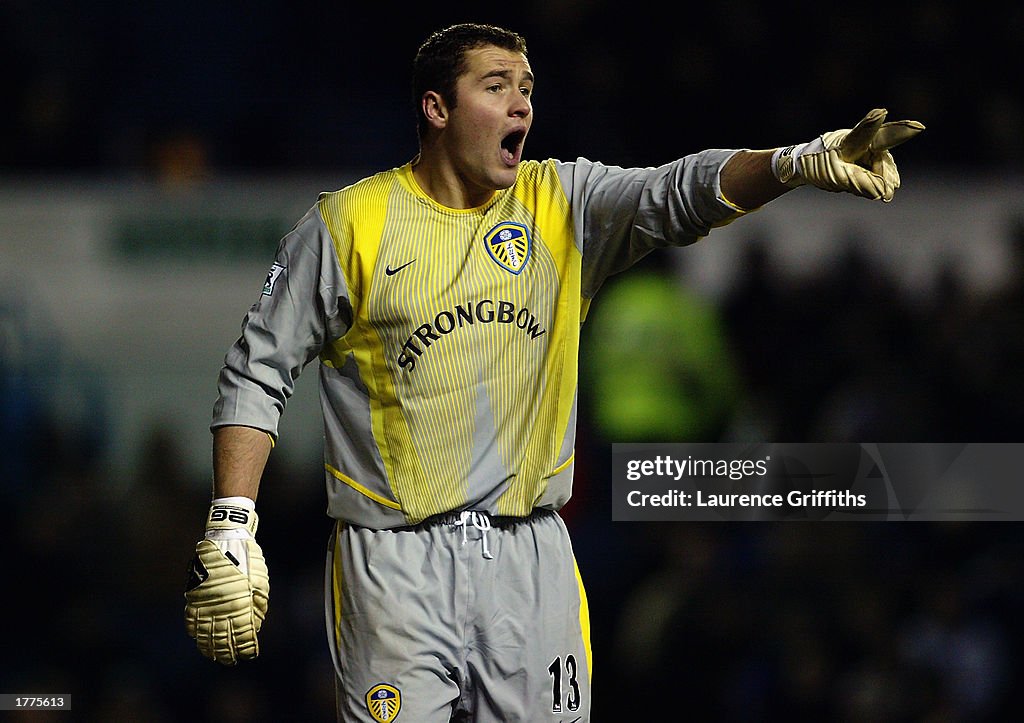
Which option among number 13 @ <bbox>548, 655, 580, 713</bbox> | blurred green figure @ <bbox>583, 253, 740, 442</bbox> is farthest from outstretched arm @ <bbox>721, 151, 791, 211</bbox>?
blurred green figure @ <bbox>583, 253, 740, 442</bbox>

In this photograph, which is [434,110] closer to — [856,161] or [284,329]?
[284,329]

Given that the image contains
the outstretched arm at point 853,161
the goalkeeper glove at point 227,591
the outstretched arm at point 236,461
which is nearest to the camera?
the outstretched arm at point 853,161

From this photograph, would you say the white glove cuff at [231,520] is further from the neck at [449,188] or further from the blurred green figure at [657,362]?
the blurred green figure at [657,362]

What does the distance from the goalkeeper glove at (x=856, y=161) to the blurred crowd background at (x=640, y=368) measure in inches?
108

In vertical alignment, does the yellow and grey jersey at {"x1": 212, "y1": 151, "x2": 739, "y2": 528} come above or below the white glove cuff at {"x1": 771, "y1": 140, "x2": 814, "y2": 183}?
below

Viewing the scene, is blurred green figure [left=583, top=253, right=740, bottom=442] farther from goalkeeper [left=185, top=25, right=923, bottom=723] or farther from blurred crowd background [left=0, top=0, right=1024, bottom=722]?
goalkeeper [left=185, top=25, right=923, bottom=723]

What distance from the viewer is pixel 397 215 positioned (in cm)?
290

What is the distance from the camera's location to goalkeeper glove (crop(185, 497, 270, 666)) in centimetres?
268

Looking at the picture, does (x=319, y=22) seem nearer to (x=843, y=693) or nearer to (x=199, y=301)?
(x=199, y=301)

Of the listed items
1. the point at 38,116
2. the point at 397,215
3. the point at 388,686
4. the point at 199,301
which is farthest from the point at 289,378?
the point at 38,116

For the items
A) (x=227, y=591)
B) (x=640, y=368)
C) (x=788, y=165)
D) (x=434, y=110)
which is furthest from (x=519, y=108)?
(x=640, y=368)

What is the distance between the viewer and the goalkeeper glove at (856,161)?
8.31ft

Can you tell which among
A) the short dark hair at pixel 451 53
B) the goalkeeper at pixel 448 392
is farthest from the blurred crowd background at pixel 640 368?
the short dark hair at pixel 451 53

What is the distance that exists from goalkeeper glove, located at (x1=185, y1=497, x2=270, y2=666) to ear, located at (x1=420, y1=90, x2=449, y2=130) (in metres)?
0.85
